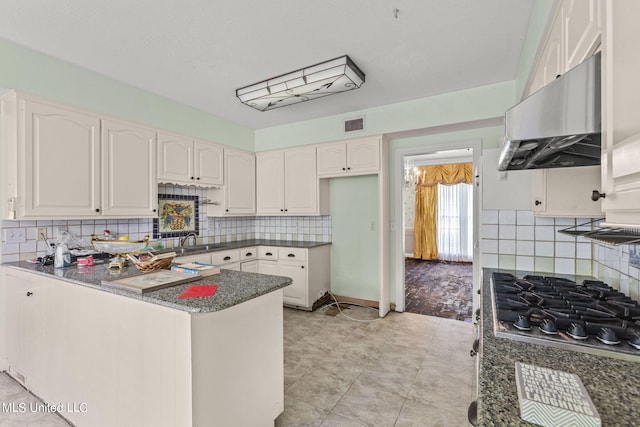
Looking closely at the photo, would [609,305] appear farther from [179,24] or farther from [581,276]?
[179,24]

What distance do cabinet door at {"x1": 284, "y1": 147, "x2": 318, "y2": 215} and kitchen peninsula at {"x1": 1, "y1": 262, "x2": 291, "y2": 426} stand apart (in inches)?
82.6

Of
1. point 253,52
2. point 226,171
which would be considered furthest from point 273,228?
point 253,52

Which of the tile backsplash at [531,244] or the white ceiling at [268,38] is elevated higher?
the white ceiling at [268,38]

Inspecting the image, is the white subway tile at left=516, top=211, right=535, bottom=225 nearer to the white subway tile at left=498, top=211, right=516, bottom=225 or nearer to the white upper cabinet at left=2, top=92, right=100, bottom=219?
the white subway tile at left=498, top=211, right=516, bottom=225

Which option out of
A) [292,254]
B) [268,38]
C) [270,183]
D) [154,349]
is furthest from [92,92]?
[292,254]

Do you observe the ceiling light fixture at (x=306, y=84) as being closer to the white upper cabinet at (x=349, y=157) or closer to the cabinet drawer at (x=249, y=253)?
the white upper cabinet at (x=349, y=157)

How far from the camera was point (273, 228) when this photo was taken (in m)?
4.53

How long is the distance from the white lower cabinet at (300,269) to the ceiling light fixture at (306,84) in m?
1.79

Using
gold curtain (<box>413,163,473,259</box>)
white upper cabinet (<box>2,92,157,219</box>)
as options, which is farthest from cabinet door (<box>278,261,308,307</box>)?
gold curtain (<box>413,163,473,259</box>)

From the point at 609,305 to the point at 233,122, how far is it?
3.98m

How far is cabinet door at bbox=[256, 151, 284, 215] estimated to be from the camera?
4.05 m

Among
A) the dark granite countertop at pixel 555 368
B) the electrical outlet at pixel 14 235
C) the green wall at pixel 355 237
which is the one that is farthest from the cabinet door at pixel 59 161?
the dark granite countertop at pixel 555 368

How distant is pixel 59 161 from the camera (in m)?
2.28

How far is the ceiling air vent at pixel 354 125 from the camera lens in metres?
3.48
